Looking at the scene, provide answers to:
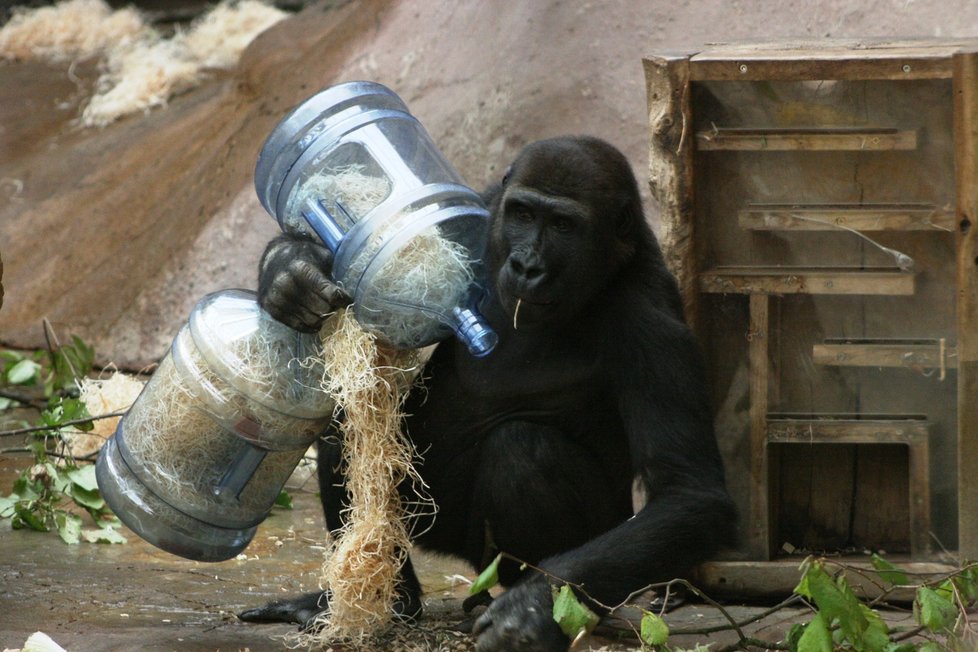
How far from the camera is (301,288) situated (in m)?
3.76

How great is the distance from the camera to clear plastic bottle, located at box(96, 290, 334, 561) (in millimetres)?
3838

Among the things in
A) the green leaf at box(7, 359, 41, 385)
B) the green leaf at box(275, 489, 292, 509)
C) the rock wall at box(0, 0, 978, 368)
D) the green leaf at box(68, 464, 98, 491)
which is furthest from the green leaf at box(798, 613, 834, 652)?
the green leaf at box(7, 359, 41, 385)

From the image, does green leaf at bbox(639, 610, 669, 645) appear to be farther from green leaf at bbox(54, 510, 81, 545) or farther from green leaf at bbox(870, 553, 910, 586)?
green leaf at bbox(54, 510, 81, 545)

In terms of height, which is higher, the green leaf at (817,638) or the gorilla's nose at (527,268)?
the gorilla's nose at (527,268)

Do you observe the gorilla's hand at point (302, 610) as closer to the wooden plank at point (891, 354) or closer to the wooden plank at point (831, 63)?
the wooden plank at point (891, 354)

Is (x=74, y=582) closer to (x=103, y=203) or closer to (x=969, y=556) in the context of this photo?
(x=969, y=556)

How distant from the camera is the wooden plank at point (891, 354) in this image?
14.1 feet

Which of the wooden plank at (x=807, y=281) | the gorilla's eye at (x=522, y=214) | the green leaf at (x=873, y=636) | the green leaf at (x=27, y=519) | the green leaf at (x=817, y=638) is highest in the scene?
the gorilla's eye at (x=522, y=214)

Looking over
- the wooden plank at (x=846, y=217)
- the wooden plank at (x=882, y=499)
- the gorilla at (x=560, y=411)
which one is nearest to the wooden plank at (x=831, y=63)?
the wooden plank at (x=846, y=217)

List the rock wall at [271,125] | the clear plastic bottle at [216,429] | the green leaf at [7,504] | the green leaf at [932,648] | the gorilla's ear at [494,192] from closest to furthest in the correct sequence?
the green leaf at [932,648] < the clear plastic bottle at [216,429] < the gorilla's ear at [494,192] < the green leaf at [7,504] < the rock wall at [271,125]

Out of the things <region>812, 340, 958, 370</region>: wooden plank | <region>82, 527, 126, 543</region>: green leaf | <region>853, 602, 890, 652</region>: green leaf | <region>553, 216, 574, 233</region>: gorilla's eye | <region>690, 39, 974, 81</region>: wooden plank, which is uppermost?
<region>690, 39, 974, 81</region>: wooden plank

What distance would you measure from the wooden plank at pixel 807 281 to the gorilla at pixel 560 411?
1.59 feet

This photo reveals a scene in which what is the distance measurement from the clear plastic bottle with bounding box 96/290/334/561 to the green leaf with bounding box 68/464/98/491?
46.5 inches

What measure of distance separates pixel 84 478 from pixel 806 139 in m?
3.03
